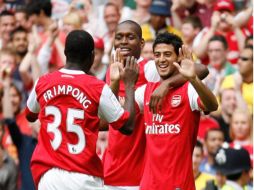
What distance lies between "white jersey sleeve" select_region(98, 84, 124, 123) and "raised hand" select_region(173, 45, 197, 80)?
2.10 feet

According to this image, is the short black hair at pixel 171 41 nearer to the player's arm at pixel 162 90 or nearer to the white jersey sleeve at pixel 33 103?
the player's arm at pixel 162 90

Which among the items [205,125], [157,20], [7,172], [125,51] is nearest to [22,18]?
[157,20]

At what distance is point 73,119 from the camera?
1055cm

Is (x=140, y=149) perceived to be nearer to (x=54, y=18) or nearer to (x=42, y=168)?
(x=42, y=168)

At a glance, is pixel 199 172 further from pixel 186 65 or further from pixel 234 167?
pixel 186 65

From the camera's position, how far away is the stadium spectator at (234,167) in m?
12.2

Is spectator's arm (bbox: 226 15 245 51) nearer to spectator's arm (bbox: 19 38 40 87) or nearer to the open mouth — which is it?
spectator's arm (bbox: 19 38 40 87)

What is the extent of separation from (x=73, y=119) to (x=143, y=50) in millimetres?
6107

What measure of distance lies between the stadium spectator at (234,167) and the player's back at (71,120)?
1.94 meters

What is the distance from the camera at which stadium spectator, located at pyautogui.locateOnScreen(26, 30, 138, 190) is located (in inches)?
416

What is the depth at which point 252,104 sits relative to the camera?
1642 cm

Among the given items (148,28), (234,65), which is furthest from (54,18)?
(234,65)

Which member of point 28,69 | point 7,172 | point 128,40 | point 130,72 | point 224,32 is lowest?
point 7,172

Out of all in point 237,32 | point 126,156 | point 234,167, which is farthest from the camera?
point 237,32
